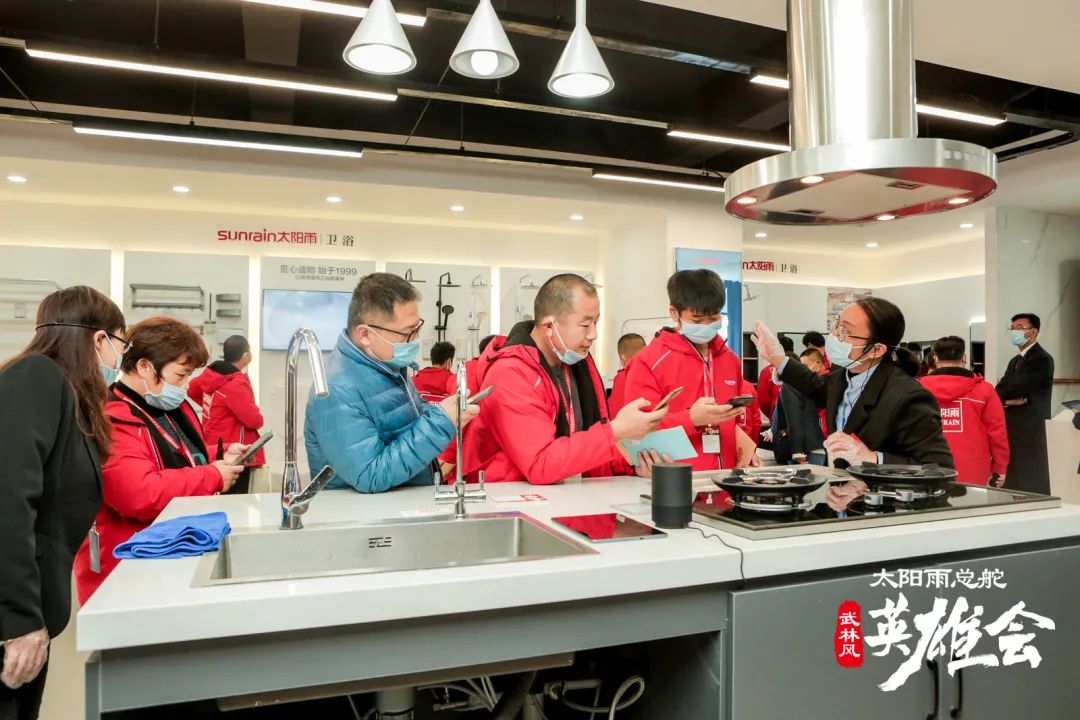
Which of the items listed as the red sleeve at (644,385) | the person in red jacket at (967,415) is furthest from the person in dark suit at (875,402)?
the person in red jacket at (967,415)

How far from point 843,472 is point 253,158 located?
5.77m

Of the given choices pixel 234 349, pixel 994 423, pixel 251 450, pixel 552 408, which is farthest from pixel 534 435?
pixel 234 349

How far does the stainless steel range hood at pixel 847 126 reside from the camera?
2.11 metres

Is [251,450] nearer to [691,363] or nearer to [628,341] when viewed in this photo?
[691,363]

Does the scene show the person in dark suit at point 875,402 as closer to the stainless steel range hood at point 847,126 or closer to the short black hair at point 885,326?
the short black hair at point 885,326

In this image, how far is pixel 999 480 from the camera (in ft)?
15.5

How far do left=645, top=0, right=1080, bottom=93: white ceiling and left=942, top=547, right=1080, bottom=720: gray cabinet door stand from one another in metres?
3.10

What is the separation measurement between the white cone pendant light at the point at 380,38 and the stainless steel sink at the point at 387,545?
149cm

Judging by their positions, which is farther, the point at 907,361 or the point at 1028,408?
the point at 1028,408

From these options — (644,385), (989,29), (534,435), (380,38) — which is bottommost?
(534,435)

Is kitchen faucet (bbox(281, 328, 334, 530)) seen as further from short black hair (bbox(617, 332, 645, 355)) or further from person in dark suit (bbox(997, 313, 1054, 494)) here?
person in dark suit (bbox(997, 313, 1054, 494))

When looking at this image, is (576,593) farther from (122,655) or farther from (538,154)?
(538,154)

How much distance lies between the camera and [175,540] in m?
1.42

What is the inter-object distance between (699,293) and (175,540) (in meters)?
2.17
